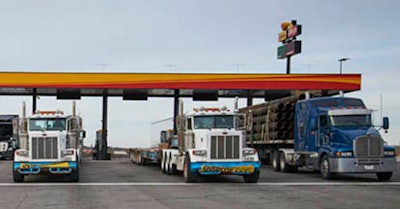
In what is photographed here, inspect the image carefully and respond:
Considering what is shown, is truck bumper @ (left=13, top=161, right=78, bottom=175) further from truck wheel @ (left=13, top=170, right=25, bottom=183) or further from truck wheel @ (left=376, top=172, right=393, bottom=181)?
truck wheel @ (left=376, top=172, right=393, bottom=181)

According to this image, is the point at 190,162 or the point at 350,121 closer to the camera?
the point at 190,162

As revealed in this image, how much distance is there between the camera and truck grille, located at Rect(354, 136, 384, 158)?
23.3m

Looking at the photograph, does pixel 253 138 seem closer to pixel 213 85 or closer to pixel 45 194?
pixel 213 85

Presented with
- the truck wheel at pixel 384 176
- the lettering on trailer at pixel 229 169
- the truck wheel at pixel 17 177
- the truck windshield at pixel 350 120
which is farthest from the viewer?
the truck windshield at pixel 350 120

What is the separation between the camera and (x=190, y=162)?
22.4 m

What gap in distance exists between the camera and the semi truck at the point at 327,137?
920 inches

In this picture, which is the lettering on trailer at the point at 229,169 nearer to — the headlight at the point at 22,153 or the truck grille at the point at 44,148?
the truck grille at the point at 44,148

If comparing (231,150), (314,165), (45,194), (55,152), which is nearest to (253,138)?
(314,165)

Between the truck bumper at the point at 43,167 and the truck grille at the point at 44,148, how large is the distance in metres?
0.29

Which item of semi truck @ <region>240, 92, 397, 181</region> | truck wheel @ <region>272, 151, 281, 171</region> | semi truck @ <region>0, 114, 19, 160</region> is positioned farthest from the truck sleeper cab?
semi truck @ <region>0, 114, 19, 160</region>

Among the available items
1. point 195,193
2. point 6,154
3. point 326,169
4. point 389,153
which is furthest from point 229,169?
point 6,154

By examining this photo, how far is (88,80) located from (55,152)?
2088 cm

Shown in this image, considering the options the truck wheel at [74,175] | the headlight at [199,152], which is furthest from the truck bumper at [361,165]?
the truck wheel at [74,175]

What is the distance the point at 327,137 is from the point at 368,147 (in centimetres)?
192
